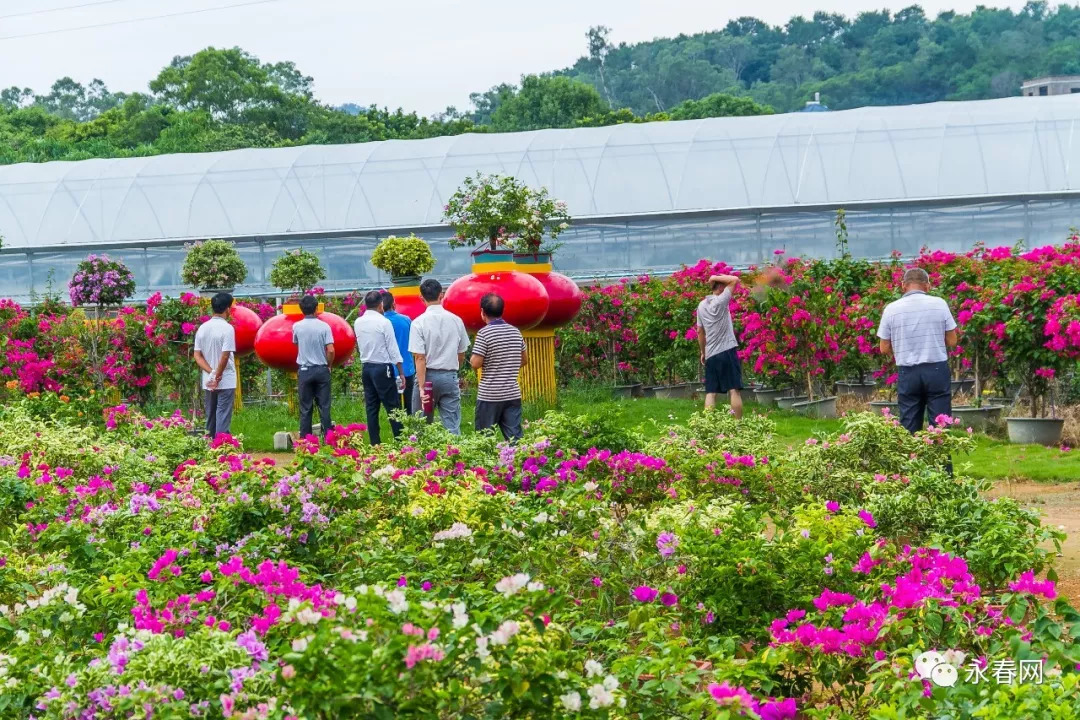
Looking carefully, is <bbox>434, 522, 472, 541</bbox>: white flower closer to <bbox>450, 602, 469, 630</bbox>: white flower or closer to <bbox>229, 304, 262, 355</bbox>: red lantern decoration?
<bbox>450, 602, 469, 630</bbox>: white flower

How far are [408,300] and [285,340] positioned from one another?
1.24 meters

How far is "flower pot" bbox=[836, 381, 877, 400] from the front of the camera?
47.4ft

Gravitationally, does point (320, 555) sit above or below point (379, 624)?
below

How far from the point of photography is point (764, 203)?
971 inches

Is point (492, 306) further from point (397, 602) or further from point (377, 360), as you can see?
point (397, 602)

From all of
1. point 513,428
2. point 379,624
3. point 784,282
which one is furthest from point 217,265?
point 379,624

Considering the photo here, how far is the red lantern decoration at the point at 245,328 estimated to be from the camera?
1403 centimetres

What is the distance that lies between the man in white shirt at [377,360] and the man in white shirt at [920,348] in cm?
360

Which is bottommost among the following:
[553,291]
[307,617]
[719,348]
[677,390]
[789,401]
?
[677,390]

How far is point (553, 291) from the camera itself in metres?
12.0

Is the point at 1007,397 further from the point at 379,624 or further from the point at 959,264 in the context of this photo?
the point at 379,624

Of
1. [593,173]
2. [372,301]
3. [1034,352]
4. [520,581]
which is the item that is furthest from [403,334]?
[593,173]

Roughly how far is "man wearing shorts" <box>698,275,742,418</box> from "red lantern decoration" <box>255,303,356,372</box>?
374cm

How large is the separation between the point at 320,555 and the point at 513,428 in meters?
3.78
